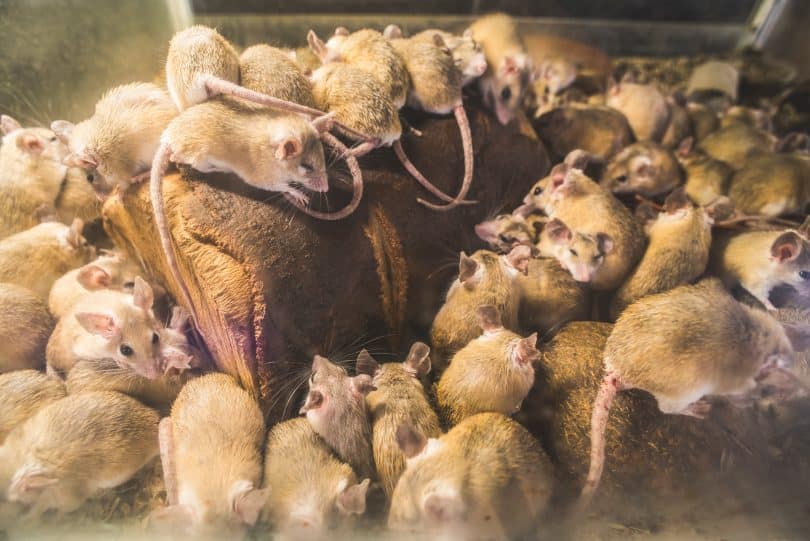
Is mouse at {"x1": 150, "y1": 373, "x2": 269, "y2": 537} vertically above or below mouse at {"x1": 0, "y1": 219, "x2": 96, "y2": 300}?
below

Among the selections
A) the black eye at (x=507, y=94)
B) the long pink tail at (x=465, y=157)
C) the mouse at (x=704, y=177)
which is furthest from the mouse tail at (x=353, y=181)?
the mouse at (x=704, y=177)

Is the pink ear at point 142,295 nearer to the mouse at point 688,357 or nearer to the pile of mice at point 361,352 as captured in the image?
the pile of mice at point 361,352

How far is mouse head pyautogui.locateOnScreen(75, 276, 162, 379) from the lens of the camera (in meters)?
1.66

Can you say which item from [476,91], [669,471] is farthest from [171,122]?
[669,471]

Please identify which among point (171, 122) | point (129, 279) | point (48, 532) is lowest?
point (48, 532)

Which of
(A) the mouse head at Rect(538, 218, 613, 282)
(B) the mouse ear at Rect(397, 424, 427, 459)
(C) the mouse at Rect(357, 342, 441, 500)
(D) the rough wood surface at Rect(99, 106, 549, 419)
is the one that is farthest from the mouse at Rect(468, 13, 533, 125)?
(B) the mouse ear at Rect(397, 424, 427, 459)

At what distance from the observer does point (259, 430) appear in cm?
→ 156

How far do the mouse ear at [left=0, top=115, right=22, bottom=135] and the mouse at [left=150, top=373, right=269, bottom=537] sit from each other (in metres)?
1.37

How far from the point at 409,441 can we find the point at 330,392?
31 centimetres

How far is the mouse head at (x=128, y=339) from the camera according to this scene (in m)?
1.66

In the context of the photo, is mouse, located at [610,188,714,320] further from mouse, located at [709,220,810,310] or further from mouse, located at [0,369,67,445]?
mouse, located at [0,369,67,445]

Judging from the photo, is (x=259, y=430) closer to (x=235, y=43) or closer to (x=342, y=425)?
(x=342, y=425)

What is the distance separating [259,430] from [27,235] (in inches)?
53.8

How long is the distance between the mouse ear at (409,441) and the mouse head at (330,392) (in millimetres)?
227
